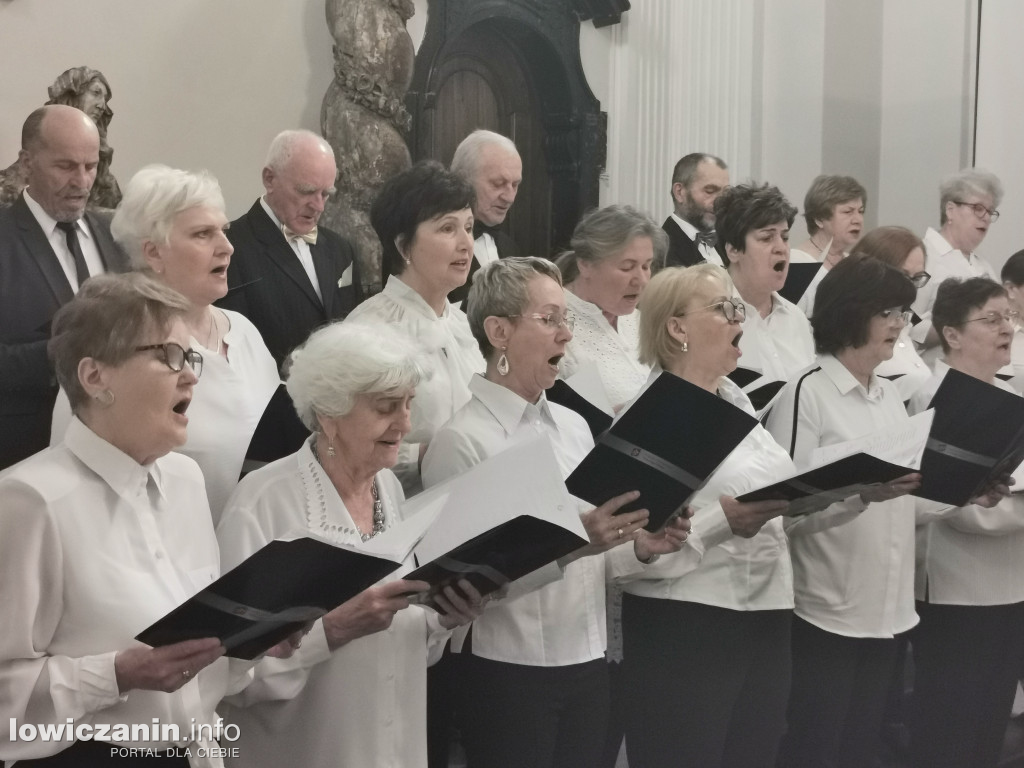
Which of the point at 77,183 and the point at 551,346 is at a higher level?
the point at 77,183

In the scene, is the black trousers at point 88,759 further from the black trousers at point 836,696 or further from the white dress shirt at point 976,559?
the white dress shirt at point 976,559

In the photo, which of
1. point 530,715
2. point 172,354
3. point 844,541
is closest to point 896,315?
point 844,541

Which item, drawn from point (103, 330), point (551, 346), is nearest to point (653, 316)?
point (551, 346)

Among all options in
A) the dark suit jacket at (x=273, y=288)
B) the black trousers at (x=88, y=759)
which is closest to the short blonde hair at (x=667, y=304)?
the dark suit jacket at (x=273, y=288)

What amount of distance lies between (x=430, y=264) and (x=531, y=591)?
1088 mm

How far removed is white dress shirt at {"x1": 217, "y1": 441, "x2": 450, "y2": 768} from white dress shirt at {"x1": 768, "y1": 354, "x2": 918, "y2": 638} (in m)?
1.27

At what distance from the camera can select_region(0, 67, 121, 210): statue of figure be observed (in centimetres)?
459

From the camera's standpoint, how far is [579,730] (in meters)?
2.70

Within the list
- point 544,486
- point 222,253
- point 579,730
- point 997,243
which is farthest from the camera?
point 997,243

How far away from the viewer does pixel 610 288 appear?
3748 mm

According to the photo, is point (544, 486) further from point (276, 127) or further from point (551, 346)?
point (276, 127)

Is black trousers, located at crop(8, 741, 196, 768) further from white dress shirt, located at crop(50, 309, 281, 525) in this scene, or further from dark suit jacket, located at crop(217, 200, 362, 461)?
dark suit jacket, located at crop(217, 200, 362, 461)

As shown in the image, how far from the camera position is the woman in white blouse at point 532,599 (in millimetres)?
2639

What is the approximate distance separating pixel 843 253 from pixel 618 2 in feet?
8.68
